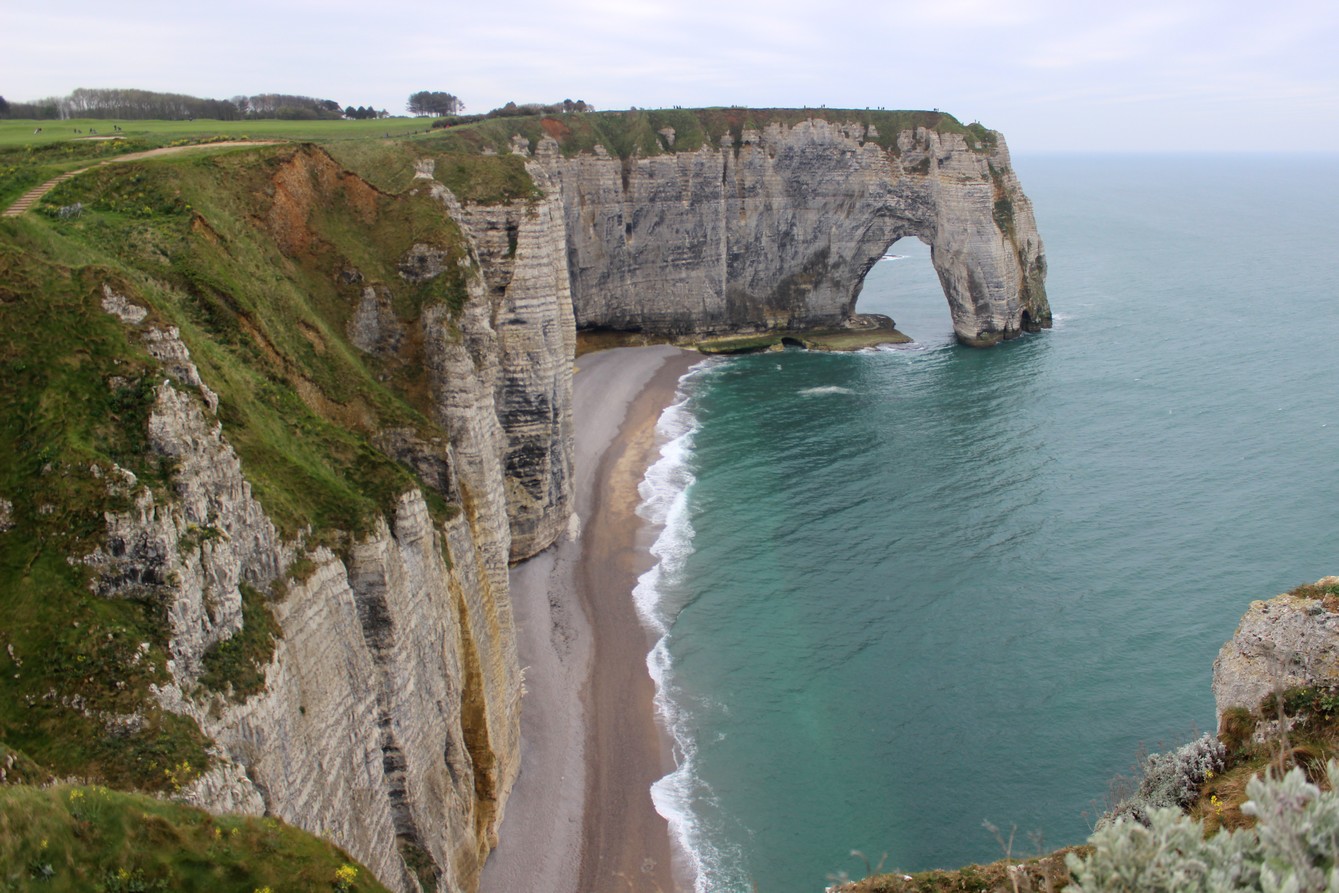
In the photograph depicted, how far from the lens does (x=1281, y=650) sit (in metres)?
→ 20.0

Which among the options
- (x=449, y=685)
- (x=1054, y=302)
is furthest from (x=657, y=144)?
(x=449, y=685)

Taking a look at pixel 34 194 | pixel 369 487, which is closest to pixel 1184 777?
pixel 369 487

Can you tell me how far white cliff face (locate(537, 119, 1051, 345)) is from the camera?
95875 millimetres

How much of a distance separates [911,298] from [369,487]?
108 metres

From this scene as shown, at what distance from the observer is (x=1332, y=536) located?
50.6 metres

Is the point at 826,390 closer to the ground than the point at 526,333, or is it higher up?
closer to the ground

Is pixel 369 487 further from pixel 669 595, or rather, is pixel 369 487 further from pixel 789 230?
pixel 789 230

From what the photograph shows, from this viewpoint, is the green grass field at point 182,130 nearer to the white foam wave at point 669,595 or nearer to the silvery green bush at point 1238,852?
the white foam wave at point 669,595

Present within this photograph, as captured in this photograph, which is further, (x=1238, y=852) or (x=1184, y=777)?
(x=1184, y=777)

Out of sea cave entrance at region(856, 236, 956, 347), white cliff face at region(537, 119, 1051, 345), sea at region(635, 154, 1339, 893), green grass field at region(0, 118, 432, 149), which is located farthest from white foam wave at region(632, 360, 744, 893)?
sea cave entrance at region(856, 236, 956, 347)

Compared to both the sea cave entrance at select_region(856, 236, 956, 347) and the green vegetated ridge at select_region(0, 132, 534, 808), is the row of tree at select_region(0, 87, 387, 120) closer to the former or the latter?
the green vegetated ridge at select_region(0, 132, 534, 808)

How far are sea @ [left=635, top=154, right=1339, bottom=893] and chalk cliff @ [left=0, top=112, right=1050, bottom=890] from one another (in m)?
9.70

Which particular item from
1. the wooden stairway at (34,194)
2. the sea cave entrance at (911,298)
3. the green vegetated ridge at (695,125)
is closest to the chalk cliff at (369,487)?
the wooden stairway at (34,194)

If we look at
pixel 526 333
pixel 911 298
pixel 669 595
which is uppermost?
pixel 526 333
